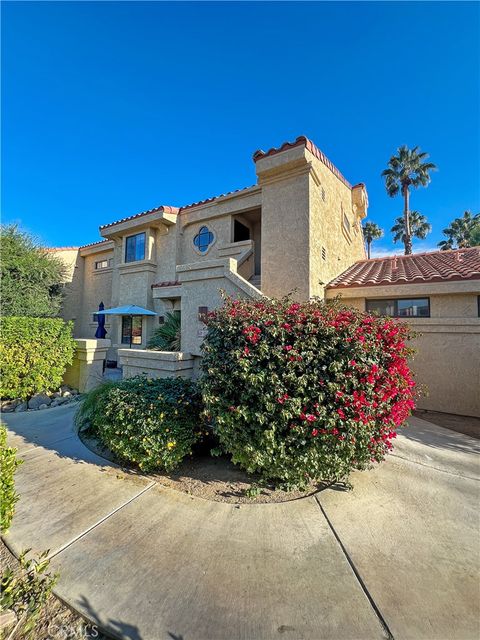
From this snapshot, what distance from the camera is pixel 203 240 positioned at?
46.2 feet

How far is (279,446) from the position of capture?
135 inches

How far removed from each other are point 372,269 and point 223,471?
1013 centimetres

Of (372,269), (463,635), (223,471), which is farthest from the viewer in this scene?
Answer: (372,269)

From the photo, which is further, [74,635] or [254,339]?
[254,339]

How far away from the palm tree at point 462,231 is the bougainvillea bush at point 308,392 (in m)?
32.1

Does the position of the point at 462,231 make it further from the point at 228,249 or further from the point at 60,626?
the point at 60,626

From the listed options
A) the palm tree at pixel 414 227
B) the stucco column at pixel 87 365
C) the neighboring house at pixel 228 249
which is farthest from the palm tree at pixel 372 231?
the stucco column at pixel 87 365

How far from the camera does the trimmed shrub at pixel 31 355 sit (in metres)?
7.18

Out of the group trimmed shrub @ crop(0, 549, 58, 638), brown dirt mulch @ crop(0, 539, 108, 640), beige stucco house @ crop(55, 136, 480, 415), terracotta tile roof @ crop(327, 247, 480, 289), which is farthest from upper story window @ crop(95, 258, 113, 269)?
brown dirt mulch @ crop(0, 539, 108, 640)

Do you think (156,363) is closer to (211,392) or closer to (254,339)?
(211,392)

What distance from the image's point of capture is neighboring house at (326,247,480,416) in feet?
24.5

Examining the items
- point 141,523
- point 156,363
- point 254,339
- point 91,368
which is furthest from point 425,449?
point 91,368

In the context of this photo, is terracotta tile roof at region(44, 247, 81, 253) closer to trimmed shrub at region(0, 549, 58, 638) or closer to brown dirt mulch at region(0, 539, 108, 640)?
trimmed shrub at region(0, 549, 58, 638)

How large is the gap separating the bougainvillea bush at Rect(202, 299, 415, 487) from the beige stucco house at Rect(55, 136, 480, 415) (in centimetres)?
234
